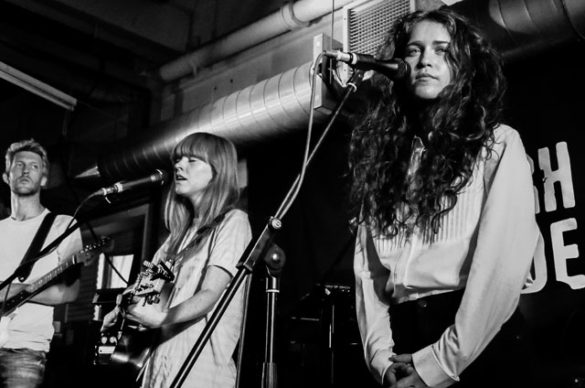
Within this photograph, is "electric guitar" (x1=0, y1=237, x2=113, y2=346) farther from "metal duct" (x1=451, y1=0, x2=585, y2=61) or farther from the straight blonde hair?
"metal duct" (x1=451, y1=0, x2=585, y2=61)

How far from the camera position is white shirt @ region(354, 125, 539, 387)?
5.13ft

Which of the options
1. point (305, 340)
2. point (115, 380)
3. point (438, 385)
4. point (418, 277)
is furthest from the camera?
point (305, 340)

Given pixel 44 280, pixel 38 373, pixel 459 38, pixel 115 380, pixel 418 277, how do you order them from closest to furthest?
1. pixel 418 277
2. pixel 459 38
3. pixel 115 380
4. pixel 38 373
5. pixel 44 280

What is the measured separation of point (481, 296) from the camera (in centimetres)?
157

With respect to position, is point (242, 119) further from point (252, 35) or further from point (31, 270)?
point (31, 270)

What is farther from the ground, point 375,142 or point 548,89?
point 548,89

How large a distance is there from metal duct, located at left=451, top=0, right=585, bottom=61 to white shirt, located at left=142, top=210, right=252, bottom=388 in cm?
185

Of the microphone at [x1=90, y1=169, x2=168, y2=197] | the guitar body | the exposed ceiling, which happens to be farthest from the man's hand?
the exposed ceiling

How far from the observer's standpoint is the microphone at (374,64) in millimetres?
1926

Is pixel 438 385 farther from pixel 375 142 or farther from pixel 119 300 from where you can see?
pixel 119 300

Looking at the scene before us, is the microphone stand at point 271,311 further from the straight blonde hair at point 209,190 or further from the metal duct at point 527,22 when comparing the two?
the metal duct at point 527,22

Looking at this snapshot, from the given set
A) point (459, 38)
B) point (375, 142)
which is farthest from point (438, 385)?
point (459, 38)

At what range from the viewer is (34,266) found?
3.74 meters

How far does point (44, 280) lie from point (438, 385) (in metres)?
2.82
